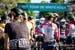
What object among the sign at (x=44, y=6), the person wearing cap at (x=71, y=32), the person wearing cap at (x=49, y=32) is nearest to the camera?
the person wearing cap at (x=49, y=32)

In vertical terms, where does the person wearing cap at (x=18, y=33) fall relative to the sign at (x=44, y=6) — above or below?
above

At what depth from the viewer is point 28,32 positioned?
8.02 meters

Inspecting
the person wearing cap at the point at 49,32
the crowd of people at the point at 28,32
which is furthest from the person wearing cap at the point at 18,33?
the person wearing cap at the point at 49,32

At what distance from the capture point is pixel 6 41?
24.6 ft

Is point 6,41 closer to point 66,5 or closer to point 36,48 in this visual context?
point 36,48

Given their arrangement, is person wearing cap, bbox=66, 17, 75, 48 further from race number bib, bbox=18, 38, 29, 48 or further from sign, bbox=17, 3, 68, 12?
race number bib, bbox=18, 38, 29, 48

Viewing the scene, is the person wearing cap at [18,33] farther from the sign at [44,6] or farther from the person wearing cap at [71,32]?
the sign at [44,6]

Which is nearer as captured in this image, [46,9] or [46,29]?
[46,29]

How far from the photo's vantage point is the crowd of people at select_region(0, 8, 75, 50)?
7539 mm

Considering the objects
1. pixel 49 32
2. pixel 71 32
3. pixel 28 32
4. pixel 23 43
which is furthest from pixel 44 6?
pixel 23 43

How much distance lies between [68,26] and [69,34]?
268mm

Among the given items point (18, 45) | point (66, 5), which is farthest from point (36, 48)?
point (66, 5)

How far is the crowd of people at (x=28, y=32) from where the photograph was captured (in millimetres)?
7539

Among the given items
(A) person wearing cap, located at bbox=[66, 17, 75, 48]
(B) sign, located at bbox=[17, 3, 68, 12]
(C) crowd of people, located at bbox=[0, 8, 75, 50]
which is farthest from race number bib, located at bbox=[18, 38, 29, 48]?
(B) sign, located at bbox=[17, 3, 68, 12]
